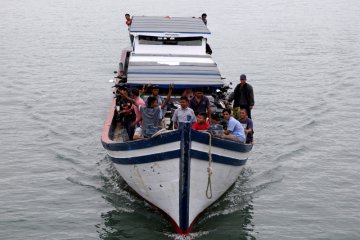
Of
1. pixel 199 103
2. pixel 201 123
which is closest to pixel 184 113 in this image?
pixel 201 123

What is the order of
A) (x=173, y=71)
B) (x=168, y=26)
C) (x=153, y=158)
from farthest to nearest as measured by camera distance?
(x=168, y=26), (x=173, y=71), (x=153, y=158)

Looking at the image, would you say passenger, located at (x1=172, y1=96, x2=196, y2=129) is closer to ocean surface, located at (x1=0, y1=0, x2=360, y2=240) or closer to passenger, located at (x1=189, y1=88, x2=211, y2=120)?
passenger, located at (x1=189, y1=88, x2=211, y2=120)

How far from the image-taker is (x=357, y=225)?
54.6ft

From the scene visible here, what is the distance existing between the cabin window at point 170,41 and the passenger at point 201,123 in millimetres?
7255

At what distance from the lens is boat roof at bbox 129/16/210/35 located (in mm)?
22047

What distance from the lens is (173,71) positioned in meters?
19.2

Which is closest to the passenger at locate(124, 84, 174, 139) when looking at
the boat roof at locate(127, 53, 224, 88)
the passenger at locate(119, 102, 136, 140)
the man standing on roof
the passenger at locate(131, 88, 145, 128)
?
the passenger at locate(131, 88, 145, 128)

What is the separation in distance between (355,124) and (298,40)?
59.3 ft

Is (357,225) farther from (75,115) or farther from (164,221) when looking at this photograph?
(75,115)

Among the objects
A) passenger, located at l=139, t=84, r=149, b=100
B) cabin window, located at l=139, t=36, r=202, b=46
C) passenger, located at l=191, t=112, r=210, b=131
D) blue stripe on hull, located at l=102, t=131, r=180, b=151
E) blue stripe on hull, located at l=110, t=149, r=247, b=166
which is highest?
cabin window, located at l=139, t=36, r=202, b=46

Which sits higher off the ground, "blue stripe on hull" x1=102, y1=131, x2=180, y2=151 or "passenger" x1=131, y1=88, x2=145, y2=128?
"passenger" x1=131, y1=88, x2=145, y2=128

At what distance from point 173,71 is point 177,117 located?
4.03 meters

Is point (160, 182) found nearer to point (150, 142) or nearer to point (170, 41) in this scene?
point (150, 142)

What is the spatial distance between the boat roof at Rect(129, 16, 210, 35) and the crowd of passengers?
4.62 m
